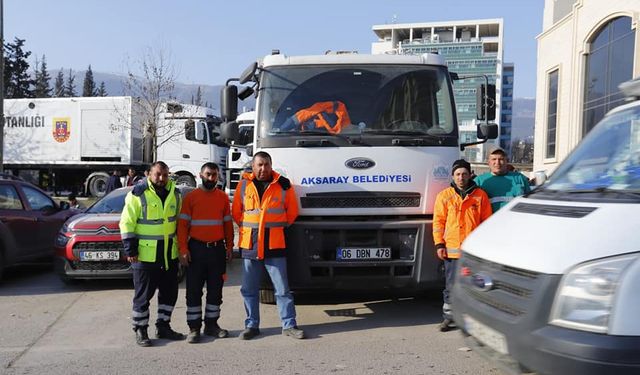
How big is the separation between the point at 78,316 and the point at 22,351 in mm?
1231

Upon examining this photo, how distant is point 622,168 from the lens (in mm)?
3576

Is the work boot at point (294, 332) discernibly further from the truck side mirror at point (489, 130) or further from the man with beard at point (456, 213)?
the truck side mirror at point (489, 130)

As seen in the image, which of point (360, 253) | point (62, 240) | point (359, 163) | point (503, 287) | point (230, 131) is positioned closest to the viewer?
point (503, 287)

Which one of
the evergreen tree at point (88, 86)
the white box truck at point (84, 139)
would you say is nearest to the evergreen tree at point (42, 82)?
the evergreen tree at point (88, 86)

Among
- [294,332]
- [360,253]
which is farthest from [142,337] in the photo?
[360,253]

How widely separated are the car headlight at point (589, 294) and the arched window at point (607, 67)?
20222 mm

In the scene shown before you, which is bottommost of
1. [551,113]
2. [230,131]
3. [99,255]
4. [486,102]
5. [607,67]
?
[99,255]

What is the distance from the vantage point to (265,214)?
5250 mm

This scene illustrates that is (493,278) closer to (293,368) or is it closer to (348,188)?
(293,368)

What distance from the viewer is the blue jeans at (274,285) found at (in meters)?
5.37

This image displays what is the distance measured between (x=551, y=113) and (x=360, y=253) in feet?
90.0

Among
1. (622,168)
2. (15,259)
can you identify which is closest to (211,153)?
(15,259)

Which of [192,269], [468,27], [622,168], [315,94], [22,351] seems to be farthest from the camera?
[468,27]

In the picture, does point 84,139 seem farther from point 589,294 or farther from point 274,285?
point 589,294
